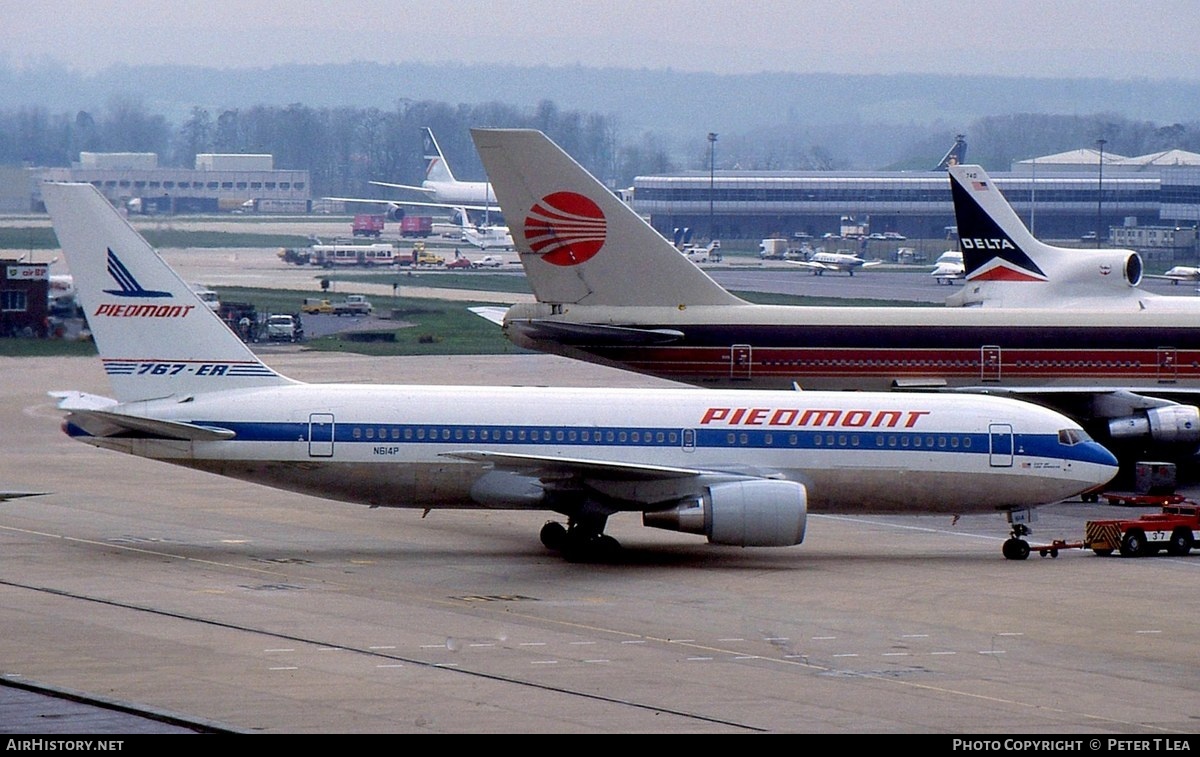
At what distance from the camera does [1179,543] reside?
121 ft

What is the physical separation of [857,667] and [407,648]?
670 cm

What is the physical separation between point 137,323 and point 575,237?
15.9m

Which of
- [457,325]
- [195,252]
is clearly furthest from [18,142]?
[457,325]

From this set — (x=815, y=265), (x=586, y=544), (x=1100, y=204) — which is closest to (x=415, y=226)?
(x=815, y=265)

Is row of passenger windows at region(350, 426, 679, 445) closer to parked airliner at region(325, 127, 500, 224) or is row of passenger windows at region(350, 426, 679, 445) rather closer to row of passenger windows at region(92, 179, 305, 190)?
row of passenger windows at region(92, 179, 305, 190)

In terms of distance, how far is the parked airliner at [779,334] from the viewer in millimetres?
46969

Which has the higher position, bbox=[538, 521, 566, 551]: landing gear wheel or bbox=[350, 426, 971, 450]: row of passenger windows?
bbox=[350, 426, 971, 450]: row of passenger windows

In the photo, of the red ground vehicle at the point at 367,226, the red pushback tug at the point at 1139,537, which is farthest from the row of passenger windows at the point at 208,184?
the red pushback tug at the point at 1139,537

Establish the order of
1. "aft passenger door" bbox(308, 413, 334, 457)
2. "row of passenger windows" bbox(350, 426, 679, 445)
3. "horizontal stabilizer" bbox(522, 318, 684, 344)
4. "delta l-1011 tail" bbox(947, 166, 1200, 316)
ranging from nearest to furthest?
"aft passenger door" bbox(308, 413, 334, 457)
"row of passenger windows" bbox(350, 426, 679, 445)
"horizontal stabilizer" bbox(522, 318, 684, 344)
"delta l-1011 tail" bbox(947, 166, 1200, 316)

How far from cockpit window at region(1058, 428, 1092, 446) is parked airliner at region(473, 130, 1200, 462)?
35.9 ft

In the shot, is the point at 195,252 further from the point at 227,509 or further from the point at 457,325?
the point at 227,509

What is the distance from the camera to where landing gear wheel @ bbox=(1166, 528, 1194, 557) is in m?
36.8

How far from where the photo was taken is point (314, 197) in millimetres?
175375

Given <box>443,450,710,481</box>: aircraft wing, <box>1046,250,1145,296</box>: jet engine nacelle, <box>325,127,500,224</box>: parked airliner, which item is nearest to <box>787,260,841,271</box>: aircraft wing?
<box>325,127,500,224</box>: parked airliner
